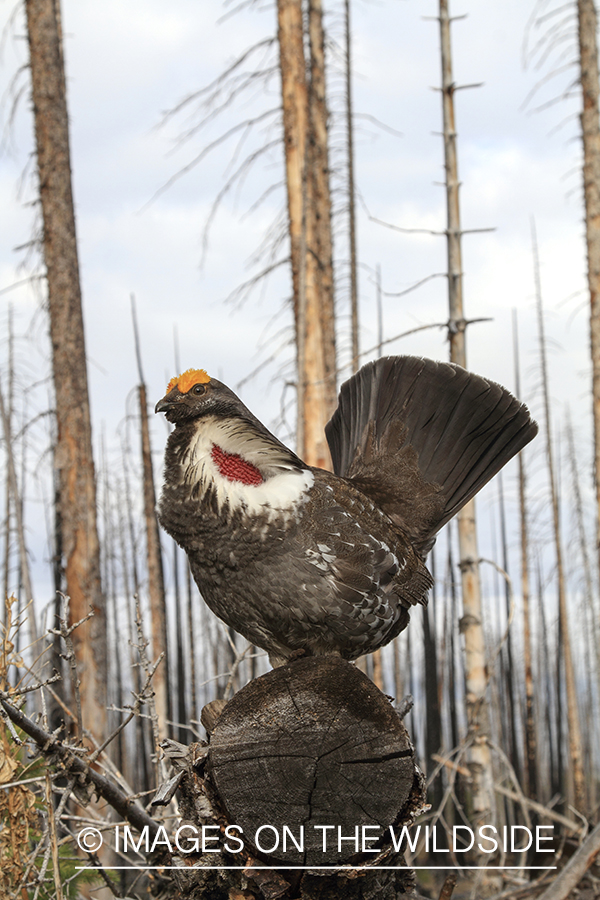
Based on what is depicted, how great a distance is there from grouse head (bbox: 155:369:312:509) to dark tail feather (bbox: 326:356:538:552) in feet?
2.73

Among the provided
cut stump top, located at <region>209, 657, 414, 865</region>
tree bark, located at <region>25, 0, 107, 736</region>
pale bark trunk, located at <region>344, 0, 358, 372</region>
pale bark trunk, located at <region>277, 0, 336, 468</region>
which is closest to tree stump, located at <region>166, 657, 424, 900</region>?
cut stump top, located at <region>209, 657, 414, 865</region>

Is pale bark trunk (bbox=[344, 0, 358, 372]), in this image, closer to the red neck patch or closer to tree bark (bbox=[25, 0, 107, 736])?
tree bark (bbox=[25, 0, 107, 736])

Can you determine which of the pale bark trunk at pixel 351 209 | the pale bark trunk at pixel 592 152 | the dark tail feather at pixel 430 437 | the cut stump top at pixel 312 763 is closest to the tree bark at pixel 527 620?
the pale bark trunk at pixel 351 209

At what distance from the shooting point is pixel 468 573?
6172mm

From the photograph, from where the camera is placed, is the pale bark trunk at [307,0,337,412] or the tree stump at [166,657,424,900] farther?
the pale bark trunk at [307,0,337,412]

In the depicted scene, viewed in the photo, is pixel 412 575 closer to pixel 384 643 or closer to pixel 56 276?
pixel 384 643

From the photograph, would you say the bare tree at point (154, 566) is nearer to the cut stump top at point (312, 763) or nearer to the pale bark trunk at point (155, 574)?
the pale bark trunk at point (155, 574)

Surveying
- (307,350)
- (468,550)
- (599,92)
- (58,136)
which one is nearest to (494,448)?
(468,550)

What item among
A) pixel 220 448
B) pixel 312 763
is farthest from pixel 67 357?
pixel 312 763

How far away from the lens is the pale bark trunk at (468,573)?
5919 millimetres

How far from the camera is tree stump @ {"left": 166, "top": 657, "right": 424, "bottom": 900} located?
2457mm

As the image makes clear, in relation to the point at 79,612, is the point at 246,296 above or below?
above

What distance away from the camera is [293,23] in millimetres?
7348

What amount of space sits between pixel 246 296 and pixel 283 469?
4.96 meters
